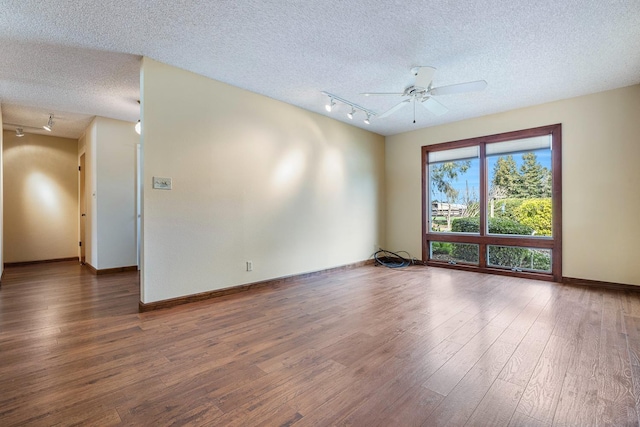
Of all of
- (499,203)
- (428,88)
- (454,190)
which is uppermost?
(428,88)

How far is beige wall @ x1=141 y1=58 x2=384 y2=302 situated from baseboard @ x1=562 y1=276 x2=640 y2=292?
3.42 m

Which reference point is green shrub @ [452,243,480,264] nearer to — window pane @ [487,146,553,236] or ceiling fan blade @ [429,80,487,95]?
window pane @ [487,146,553,236]

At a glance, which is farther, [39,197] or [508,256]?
[39,197]

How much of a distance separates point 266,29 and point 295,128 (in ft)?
6.63

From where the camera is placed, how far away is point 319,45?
2.92m

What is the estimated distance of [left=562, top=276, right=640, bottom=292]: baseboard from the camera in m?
3.90

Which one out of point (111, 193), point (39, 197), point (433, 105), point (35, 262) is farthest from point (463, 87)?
point (35, 262)

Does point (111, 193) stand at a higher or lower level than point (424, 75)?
lower

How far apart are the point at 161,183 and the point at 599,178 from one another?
585 cm

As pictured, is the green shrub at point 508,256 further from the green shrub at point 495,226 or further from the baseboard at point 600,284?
the baseboard at point 600,284

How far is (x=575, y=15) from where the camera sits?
2.46m

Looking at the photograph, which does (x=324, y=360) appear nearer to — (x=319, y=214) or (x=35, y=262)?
(x=319, y=214)

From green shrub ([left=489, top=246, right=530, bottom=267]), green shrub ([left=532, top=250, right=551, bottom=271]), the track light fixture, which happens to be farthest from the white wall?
green shrub ([left=532, top=250, right=551, bottom=271])

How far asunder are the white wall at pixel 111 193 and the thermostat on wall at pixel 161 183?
2737 millimetres
